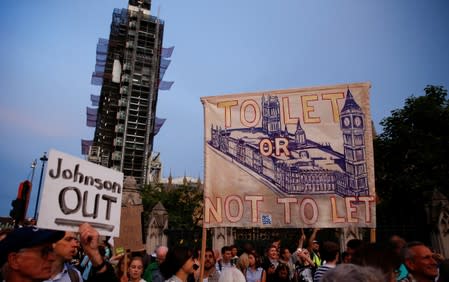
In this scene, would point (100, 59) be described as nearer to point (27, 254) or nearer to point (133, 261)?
point (133, 261)

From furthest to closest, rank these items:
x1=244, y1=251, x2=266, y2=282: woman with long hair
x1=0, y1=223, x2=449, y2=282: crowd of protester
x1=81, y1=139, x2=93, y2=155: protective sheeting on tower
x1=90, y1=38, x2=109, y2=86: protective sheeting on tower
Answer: x1=81, y1=139, x2=93, y2=155: protective sheeting on tower
x1=90, y1=38, x2=109, y2=86: protective sheeting on tower
x1=244, y1=251, x2=266, y2=282: woman with long hair
x1=0, y1=223, x2=449, y2=282: crowd of protester

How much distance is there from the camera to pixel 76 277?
3.29 m

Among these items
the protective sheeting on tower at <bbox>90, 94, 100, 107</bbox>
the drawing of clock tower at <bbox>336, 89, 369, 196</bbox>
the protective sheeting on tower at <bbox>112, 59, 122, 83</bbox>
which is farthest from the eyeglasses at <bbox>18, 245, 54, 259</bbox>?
the protective sheeting on tower at <bbox>90, 94, 100, 107</bbox>

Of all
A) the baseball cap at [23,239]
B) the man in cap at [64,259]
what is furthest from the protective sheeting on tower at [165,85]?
the baseball cap at [23,239]

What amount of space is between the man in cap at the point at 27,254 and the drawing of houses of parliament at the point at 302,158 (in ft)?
12.5

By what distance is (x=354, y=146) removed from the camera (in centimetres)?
555

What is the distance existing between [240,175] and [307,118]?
1504mm

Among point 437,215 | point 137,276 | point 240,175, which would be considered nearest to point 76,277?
point 137,276

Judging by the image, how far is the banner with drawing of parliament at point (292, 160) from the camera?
5.47 m

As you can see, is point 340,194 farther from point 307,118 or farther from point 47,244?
point 47,244

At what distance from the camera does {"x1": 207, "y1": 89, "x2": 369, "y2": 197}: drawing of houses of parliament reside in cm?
551

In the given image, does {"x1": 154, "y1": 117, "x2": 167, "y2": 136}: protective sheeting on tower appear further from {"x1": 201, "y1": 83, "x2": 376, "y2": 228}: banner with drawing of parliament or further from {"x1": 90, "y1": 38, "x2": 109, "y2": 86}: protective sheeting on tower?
{"x1": 201, "y1": 83, "x2": 376, "y2": 228}: banner with drawing of parliament

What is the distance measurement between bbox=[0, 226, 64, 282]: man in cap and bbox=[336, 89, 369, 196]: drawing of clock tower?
436 cm

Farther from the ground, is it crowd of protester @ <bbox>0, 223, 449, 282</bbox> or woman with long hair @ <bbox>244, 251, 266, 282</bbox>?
crowd of protester @ <bbox>0, 223, 449, 282</bbox>
